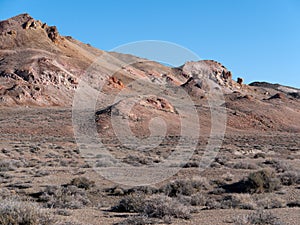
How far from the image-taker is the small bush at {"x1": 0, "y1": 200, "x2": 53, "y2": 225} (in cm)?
812

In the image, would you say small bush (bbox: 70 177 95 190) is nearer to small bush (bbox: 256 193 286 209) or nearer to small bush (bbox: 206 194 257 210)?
small bush (bbox: 206 194 257 210)

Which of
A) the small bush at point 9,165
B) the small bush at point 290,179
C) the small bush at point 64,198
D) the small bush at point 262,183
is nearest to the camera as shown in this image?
the small bush at point 64,198

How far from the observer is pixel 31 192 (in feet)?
50.2

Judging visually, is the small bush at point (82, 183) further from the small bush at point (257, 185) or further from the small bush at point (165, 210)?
the small bush at point (165, 210)

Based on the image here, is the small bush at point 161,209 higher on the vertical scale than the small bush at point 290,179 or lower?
lower

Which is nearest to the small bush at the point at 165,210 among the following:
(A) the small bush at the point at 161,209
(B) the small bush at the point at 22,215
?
(A) the small bush at the point at 161,209

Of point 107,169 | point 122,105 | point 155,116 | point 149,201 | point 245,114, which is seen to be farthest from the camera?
point 245,114

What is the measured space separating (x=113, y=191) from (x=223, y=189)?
4199mm

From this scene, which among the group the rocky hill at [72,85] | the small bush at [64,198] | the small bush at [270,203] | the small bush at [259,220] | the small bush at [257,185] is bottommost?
the small bush at [64,198]

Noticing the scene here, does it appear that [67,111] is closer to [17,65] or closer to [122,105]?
[122,105]

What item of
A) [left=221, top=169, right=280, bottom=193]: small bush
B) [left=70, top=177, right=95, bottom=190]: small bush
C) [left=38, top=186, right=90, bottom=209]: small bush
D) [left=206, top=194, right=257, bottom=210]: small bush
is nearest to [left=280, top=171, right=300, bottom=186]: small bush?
[left=221, top=169, right=280, bottom=193]: small bush

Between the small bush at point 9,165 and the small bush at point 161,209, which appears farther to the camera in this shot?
the small bush at point 9,165

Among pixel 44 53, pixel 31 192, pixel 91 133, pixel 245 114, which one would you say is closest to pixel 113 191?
pixel 31 192

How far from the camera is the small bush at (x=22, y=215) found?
812 centimetres
